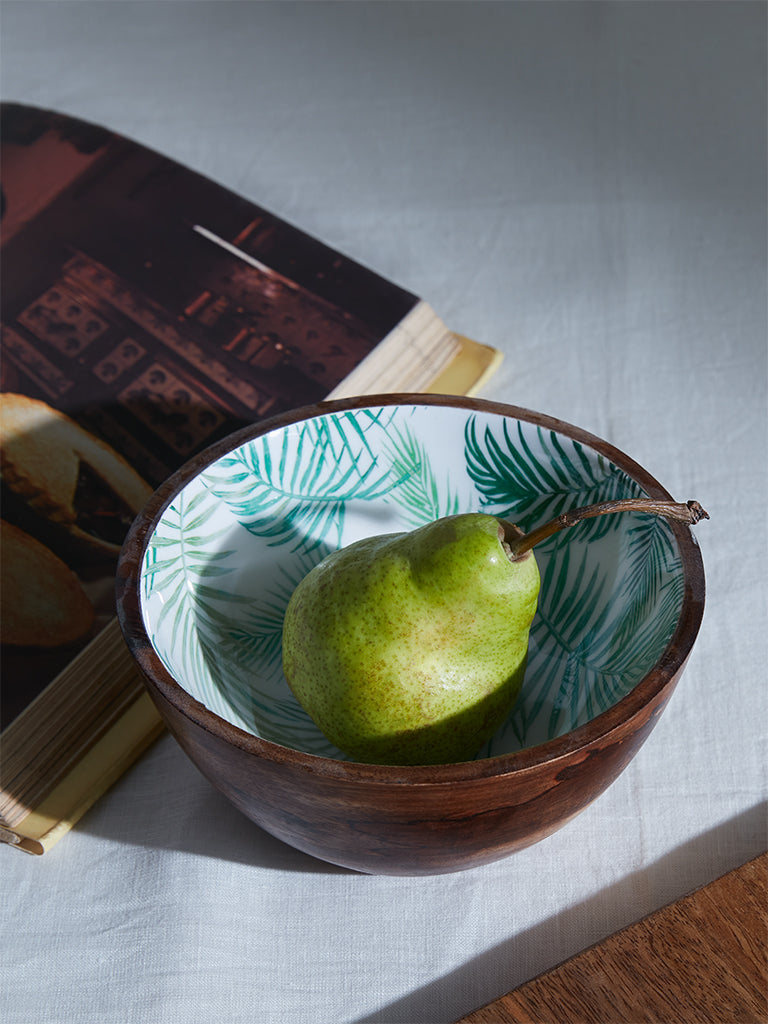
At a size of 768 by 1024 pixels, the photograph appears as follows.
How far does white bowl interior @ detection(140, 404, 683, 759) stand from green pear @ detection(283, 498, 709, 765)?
53 mm

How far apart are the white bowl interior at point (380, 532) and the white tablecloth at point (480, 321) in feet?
0.23

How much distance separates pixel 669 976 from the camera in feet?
1.52

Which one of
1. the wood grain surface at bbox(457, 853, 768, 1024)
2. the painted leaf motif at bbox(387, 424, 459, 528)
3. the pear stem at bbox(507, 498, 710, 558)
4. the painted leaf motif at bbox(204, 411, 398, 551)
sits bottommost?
the wood grain surface at bbox(457, 853, 768, 1024)

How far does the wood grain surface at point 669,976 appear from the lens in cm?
45

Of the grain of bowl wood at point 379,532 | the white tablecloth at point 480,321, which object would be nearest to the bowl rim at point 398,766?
the grain of bowl wood at point 379,532

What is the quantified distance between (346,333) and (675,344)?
28cm

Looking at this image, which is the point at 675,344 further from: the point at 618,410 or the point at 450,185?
the point at 450,185

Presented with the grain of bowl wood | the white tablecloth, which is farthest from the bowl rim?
the white tablecloth

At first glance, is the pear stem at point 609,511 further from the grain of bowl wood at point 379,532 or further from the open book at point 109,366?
the open book at point 109,366

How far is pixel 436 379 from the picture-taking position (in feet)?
2.56

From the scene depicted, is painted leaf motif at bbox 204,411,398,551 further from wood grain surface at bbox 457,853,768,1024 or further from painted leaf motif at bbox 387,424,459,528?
wood grain surface at bbox 457,853,768,1024

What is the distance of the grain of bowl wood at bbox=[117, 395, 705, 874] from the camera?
420 millimetres

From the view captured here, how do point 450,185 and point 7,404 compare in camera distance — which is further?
point 450,185

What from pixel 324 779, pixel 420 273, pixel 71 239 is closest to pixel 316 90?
pixel 420 273
